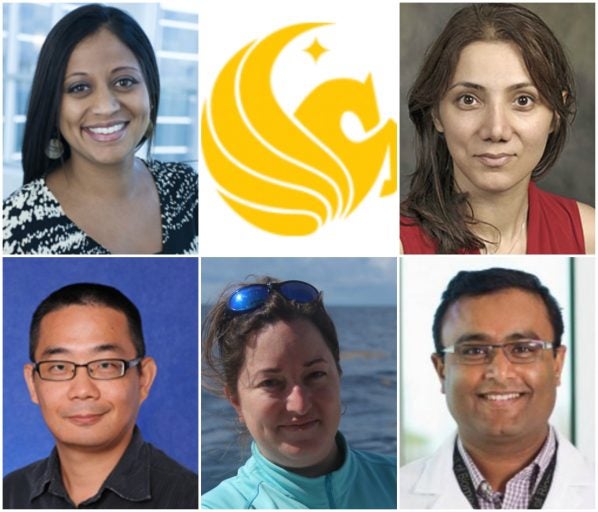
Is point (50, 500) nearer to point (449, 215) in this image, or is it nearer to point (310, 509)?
point (310, 509)

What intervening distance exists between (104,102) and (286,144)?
0.61 metres

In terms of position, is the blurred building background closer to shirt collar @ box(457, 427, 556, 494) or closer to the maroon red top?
the maroon red top

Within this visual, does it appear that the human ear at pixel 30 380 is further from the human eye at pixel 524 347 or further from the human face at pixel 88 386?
Answer: the human eye at pixel 524 347

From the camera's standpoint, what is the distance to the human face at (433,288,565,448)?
16.8ft

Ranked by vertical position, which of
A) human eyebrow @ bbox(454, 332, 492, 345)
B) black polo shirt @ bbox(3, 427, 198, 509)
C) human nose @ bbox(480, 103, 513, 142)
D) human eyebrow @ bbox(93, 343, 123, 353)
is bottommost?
black polo shirt @ bbox(3, 427, 198, 509)

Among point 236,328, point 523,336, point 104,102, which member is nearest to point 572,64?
point 523,336

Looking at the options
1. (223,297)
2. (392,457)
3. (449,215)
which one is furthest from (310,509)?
(449,215)

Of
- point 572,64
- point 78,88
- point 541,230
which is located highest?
point 572,64

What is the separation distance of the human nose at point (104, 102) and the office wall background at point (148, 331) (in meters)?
0.49

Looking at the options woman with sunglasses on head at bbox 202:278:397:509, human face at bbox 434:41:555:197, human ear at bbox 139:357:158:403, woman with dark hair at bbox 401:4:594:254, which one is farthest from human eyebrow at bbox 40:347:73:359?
human face at bbox 434:41:555:197

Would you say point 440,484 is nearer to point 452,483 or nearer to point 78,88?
point 452,483

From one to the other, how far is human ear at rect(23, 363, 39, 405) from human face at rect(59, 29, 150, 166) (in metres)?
0.79

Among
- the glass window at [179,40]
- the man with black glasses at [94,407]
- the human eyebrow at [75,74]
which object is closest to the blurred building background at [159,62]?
the glass window at [179,40]

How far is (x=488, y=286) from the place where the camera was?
5.14m
